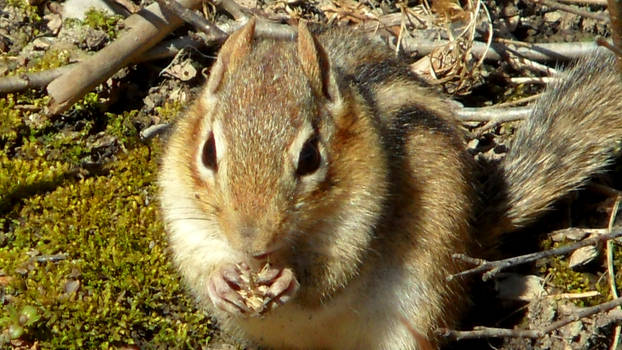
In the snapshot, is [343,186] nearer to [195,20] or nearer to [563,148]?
[563,148]

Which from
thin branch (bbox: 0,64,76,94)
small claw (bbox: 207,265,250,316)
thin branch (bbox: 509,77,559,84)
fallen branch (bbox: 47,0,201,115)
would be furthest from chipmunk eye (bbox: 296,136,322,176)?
thin branch (bbox: 509,77,559,84)

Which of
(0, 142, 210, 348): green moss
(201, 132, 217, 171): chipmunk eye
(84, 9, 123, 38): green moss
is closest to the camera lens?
(201, 132, 217, 171): chipmunk eye

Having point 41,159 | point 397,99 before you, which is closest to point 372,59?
point 397,99

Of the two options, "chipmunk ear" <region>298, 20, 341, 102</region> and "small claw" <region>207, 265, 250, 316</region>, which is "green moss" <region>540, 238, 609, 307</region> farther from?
"small claw" <region>207, 265, 250, 316</region>

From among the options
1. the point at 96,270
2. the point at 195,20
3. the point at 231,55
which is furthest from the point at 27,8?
the point at 231,55

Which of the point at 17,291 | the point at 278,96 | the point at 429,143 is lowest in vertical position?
the point at 17,291

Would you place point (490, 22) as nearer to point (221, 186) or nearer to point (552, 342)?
point (552, 342)

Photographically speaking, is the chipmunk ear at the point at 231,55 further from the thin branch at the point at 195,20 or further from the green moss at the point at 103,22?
the green moss at the point at 103,22
